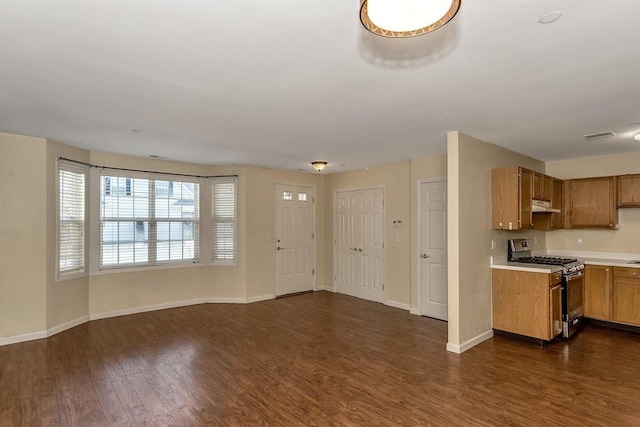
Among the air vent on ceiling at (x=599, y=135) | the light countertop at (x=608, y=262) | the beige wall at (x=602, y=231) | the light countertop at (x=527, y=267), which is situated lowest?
the light countertop at (x=608, y=262)

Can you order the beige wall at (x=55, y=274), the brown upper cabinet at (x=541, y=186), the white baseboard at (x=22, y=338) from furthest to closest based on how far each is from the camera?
1. the brown upper cabinet at (x=541, y=186)
2. the beige wall at (x=55, y=274)
3. the white baseboard at (x=22, y=338)

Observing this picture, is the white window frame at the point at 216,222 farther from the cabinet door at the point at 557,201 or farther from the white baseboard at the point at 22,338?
the cabinet door at the point at 557,201

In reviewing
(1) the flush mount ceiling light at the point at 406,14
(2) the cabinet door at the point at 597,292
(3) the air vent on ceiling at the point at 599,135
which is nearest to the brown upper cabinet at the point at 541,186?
(3) the air vent on ceiling at the point at 599,135

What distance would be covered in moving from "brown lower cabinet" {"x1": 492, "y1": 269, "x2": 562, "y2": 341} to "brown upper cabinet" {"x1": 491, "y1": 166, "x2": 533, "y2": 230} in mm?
618

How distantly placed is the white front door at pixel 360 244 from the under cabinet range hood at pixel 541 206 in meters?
2.42

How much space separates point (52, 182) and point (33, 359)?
2150mm

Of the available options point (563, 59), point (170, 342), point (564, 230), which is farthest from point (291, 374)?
point (564, 230)

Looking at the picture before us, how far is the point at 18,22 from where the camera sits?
5.77 ft

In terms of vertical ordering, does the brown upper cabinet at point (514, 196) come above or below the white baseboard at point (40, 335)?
above

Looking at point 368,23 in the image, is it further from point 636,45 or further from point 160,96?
point 160,96

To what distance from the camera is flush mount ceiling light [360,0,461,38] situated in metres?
1.21

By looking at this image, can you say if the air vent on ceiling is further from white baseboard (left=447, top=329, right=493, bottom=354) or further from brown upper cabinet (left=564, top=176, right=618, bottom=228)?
white baseboard (left=447, top=329, right=493, bottom=354)

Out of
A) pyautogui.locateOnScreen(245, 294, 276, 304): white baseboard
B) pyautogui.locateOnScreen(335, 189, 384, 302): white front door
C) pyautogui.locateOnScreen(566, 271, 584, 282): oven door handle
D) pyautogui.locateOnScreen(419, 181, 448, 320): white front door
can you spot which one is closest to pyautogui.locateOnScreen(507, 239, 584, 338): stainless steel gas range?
pyautogui.locateOnScreen(566, 271, 584, 282): oven door handle

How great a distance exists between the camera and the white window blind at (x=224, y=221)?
6129 millimetres
